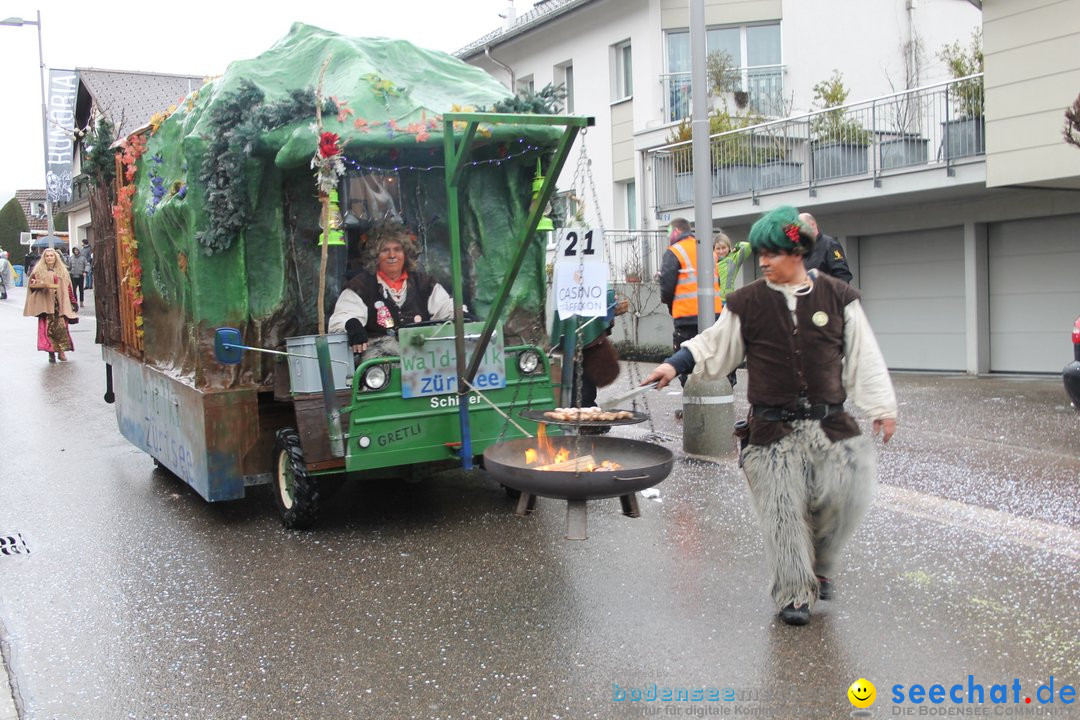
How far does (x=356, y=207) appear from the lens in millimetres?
7383

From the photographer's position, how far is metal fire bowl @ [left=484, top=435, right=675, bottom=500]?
450 cm

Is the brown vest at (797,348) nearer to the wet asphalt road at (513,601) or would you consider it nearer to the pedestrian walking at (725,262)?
the wet asphalt road at (513,601)

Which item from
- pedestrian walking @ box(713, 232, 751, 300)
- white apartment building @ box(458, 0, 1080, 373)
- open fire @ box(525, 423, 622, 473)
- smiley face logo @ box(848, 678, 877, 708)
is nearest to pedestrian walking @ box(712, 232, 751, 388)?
pedestrian walking @ box(713, 232, 751, 300)

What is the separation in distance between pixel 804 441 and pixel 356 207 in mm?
4029

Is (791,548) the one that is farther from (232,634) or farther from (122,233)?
(122,233)

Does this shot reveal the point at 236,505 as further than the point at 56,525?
Yes

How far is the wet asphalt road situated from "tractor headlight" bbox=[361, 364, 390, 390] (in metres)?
0.96

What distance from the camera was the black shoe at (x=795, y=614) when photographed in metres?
4.56

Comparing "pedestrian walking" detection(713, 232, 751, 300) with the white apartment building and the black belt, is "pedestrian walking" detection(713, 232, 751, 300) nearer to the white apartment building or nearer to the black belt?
the white apartment building

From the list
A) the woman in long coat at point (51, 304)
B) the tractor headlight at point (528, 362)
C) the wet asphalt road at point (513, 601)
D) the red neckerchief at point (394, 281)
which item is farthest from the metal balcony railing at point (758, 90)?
the tractor headlight at point (528, 362)

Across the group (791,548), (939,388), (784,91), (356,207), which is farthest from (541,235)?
(784,91)

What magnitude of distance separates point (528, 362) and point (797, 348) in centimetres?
257

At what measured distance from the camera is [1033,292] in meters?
13.5

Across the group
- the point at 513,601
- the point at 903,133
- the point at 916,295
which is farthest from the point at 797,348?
the point at 916,295
